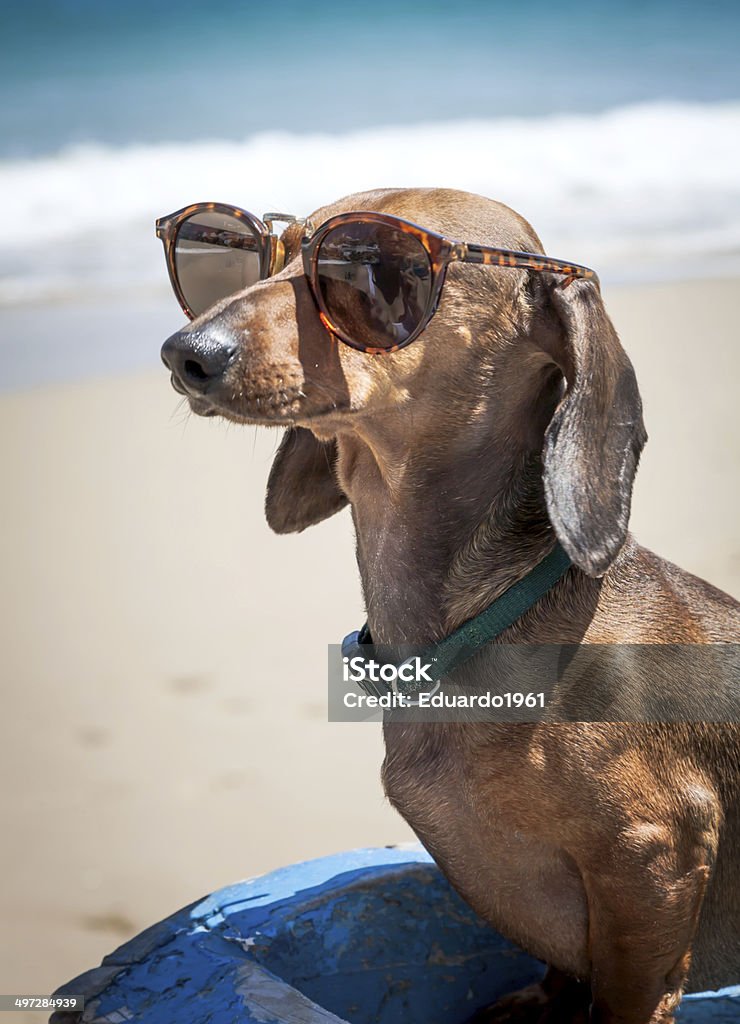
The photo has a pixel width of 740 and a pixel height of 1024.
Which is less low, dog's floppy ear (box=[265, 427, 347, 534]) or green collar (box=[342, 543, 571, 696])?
dog's floppy ear (box=[265, 427, 347, 534])

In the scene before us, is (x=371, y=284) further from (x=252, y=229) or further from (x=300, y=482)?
(x=300, y=482)

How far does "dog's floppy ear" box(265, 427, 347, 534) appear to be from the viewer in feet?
9.23

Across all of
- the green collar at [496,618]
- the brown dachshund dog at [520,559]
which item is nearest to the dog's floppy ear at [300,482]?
the brown dachshund dog at [520,559]

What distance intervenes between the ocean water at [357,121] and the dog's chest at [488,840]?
843cm

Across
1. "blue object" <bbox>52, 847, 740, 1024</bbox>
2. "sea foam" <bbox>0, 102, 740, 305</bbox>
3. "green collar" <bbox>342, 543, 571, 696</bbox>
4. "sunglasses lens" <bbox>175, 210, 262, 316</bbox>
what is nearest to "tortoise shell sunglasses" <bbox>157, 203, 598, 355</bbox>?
"sunglasses lens" <bbox>175, 210, 262, 316</bbox>

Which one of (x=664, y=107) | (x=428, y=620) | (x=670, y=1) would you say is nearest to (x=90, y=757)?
(x=428, y=620)

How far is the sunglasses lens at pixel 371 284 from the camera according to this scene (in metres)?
2.19

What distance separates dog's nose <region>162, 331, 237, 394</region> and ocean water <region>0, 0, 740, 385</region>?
332 inches

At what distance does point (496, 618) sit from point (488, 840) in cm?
43

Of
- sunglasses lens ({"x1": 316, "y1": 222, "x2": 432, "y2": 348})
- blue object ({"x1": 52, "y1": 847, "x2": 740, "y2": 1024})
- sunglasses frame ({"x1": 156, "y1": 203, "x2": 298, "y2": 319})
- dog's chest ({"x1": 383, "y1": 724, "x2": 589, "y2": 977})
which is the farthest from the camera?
blue object ({"x1": 52, "y1": 847, "x2": 740, "y2": 1024})

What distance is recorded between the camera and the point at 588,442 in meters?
2.18

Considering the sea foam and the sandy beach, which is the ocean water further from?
the sandy beach

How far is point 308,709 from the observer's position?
5055mm

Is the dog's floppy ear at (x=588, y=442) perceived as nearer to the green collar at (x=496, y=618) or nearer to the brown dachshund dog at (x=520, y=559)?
the brown dachshund dog at (x=520, y=559)
